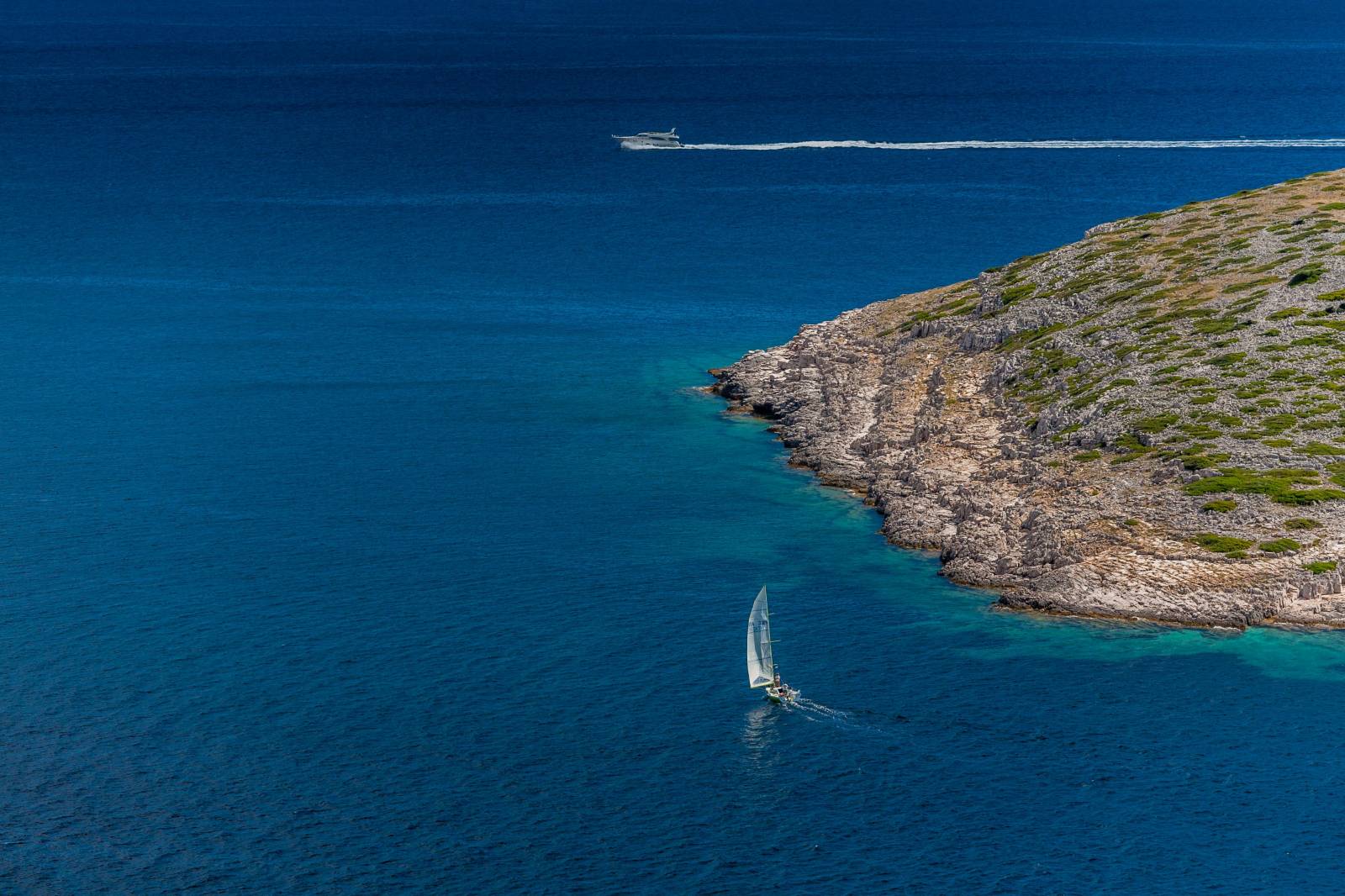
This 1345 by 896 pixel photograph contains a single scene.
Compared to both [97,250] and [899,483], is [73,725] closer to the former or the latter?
[899,483]

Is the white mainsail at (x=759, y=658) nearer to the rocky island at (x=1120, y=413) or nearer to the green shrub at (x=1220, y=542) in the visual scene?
the rocky island at (x=1120, y=413)

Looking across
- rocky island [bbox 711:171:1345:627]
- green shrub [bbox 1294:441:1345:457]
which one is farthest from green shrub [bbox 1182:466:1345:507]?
green shrub [bbox 1294:441:1345:457]

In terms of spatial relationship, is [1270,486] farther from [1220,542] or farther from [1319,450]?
[1220,542]

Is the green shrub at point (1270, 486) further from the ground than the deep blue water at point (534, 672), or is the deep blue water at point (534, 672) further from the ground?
the green shrub at point (1270, 486)

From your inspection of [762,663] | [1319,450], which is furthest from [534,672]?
[1319,450]

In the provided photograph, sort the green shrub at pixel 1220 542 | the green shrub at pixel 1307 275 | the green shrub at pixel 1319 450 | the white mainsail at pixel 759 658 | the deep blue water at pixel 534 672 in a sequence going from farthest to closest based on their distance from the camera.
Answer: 1. the green shrub at pixel 1307 275
2. the green shrub at pixel 1319 450
3. the green shrub at pixel 1220 542
4. the white mainsail at pixel 759 658
5. the deep blue water at pixel 534 672

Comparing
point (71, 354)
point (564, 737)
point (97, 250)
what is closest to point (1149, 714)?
point (564, 737)

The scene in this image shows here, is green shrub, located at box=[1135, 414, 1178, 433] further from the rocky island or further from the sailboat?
the sailboat

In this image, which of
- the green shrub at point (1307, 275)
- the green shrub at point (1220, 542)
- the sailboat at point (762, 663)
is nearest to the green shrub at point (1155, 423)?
the green shrub at point (1220, 542)
